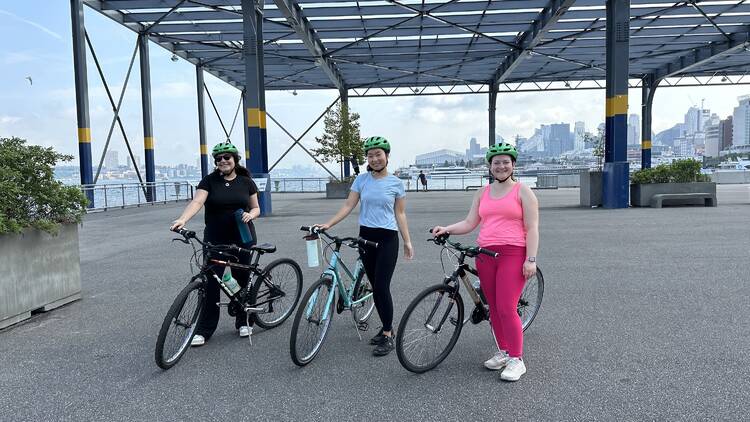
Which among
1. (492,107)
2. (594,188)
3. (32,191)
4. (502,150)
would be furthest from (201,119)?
(502,150)

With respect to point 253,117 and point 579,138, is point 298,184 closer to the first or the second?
point 253,117

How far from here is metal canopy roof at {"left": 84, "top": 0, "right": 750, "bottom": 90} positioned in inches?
800

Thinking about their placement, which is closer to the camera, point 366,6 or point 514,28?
point 366,6

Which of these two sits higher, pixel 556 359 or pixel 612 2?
pixel 612 2

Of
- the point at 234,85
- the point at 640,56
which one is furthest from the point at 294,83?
the point at 640,56

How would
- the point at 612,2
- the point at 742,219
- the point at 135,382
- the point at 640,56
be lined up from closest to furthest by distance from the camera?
the point at 135,382, the point at 742,219, the point at 612,2, the point at 640,56

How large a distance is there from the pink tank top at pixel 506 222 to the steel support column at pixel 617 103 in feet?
50.5

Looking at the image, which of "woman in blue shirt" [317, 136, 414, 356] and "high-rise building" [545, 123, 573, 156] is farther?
"high-rise building" [545, 123, 573, 156]

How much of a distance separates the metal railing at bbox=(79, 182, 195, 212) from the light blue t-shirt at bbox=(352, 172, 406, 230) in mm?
16444

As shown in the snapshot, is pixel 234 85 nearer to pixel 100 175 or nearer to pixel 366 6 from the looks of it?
pixel 100 175

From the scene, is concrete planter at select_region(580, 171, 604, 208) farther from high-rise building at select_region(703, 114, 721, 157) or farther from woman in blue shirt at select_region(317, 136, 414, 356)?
high-rise building at select_region(703, 114, 721, 157)

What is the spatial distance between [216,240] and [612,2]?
17273 mm

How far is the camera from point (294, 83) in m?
37.0

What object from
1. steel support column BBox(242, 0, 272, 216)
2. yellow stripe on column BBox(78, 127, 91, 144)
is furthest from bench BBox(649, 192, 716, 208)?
yellow stripe on column BBox(78, 127, 91, 144)
